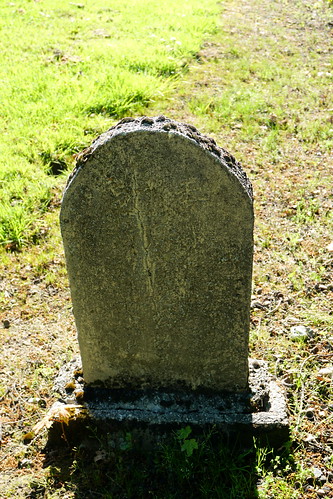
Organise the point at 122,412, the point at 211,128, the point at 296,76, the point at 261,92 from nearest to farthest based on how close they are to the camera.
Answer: the point at 122,412 < the point at 211,128 < the point at 261,92 < the point at 296,76

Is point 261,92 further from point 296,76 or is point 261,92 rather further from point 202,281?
point 202,281

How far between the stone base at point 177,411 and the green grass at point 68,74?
6.91 feet

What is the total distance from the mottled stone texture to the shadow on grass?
29cm

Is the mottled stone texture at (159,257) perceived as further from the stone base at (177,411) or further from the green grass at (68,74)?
the green grass at (68,74)

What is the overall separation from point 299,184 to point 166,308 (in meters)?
3.06

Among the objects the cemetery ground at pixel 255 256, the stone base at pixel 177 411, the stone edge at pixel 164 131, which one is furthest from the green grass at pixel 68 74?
the stone edge at pixel 164 131

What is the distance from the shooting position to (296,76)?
7.66 metres

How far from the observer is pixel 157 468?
111 inches

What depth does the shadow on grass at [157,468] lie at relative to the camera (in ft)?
8.91

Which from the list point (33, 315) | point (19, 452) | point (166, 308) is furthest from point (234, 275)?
point (33, 315)

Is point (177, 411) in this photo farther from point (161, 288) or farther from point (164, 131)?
point (164, 131)

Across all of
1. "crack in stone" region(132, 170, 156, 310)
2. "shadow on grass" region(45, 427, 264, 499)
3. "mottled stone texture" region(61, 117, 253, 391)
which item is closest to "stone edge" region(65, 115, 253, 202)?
"mottled stone texture" region(61, 117, 253, 391)

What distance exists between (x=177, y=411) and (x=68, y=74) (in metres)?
5.52

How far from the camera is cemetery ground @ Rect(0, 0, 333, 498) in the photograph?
280 cm
